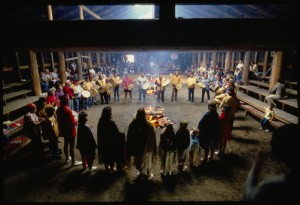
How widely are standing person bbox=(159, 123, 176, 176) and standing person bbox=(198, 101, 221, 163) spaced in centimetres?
95

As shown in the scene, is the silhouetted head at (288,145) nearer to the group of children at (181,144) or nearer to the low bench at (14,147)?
the group of children at (181,144)

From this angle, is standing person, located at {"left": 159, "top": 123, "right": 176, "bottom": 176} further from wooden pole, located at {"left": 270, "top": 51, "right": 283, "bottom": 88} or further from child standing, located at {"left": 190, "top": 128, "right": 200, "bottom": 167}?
wooden pole, located at {"left": 270, "top": 51, "right": 283, "bottom": 88}

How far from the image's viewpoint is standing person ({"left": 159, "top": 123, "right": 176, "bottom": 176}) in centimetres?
470

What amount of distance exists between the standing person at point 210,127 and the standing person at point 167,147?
0.95 m

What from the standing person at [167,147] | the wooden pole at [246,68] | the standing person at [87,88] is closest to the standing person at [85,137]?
the standing person at [167,147]

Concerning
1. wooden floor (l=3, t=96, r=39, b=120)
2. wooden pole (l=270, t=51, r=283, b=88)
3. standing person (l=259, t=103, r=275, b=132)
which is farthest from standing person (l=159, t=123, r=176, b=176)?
wooden pole (l=270, t=51, r=283, b=88)

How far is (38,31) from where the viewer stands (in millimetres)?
2375

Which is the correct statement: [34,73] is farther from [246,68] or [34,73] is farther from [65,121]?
[246,68]

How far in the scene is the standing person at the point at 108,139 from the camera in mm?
4562

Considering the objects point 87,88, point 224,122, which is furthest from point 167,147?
point 87,88

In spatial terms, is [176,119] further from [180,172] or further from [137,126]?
[137,126]

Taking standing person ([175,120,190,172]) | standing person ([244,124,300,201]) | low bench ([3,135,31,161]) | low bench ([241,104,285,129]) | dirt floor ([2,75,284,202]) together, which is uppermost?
standing person ([244,124,300,201])

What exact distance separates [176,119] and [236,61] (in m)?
12.0

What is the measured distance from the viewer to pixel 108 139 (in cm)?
463
